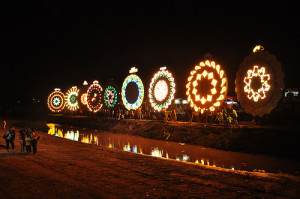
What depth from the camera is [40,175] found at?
10180 mm

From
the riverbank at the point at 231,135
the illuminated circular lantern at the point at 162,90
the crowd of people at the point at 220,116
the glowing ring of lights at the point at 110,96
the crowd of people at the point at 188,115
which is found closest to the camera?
the riverbank at the point at 231,135

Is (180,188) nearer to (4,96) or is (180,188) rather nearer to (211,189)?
(211,189)

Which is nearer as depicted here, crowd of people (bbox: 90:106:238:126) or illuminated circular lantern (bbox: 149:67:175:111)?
crowd of people (bbox: 90:106:238:126)

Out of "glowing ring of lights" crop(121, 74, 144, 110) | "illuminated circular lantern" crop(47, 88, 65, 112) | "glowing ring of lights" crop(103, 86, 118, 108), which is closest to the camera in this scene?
"glowing ring of lights" crop(121, 74, 144, 110)

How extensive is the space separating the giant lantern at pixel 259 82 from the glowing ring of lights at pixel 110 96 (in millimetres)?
22154

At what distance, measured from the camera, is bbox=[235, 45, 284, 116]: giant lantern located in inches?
673

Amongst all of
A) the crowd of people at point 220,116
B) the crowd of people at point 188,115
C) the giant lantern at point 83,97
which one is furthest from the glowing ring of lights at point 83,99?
the crowd of people at point 220,116

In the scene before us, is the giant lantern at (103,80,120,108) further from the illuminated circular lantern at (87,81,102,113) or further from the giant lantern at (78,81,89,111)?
the giant lantern at (78,81,89,111)

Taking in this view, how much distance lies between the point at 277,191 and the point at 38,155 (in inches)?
501

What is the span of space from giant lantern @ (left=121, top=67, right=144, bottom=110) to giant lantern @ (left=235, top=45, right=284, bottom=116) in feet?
48.2

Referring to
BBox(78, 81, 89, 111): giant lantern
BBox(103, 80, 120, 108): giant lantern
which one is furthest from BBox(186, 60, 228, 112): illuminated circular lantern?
BBox(78, 81, 89, 111): giant lantern

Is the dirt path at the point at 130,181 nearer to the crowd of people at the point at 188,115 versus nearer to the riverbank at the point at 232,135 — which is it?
the riverbank at the point at 232,135

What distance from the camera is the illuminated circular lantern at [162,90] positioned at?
2686 centimetres

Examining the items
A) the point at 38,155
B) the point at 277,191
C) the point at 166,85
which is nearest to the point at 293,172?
the point at 277,191
